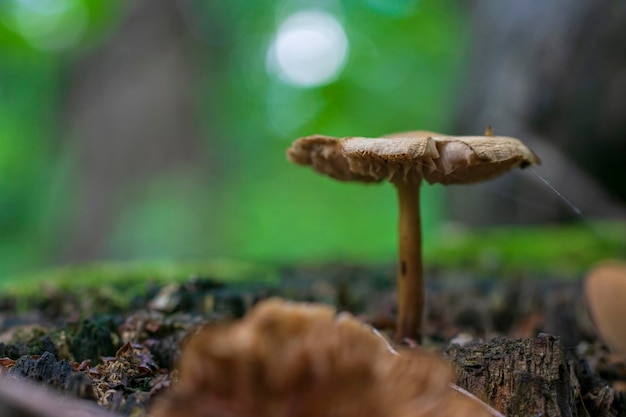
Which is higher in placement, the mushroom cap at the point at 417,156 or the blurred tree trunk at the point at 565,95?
the blurred tree trunk at the point at 565,95

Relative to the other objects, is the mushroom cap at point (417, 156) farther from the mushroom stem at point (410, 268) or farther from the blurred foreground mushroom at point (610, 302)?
the blurred foreground mushroom at point (610, 302)

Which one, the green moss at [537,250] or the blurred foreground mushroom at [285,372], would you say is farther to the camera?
the green moss at [537,250]

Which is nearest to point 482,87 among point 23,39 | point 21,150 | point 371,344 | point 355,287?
point 355,287

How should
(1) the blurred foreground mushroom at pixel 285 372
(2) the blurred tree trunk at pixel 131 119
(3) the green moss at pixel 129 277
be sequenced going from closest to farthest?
(1) the blurred foreground mushroom at pixel 285 372 < (3) the green moss at pixel 129 277 < (2) the blurred tree trunk at pixel 131 119

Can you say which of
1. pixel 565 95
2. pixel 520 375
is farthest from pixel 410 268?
pixel 565 95

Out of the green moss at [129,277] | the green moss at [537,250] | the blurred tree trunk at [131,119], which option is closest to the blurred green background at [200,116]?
the blurred tree trunk at [131,119]

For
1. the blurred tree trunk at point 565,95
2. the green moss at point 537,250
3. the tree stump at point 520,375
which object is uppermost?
the blurred tree trunk at point 565,95

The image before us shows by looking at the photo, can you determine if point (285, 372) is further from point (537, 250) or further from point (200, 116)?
point (200, 116)
